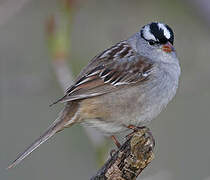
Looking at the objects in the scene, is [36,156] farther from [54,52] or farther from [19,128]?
Answer: [54,52]

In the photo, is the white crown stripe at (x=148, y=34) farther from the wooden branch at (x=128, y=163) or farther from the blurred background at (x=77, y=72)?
the wooden branch at (x=128, y=163)

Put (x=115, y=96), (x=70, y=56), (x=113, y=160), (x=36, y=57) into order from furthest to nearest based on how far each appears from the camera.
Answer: (x=36, y=57), (x=70, y=56), (x=115, y=96), (x=113, y=160)

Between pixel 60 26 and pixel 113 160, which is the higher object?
pixel 60 26

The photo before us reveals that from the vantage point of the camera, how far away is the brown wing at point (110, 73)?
239 inches

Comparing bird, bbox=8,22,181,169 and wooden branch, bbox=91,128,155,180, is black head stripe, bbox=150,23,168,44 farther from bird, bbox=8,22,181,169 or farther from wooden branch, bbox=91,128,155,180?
wooden branch, bbox=91,128,155,180

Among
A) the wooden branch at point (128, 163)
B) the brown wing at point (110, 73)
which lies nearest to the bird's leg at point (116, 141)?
the brown wing at point (110, 73)

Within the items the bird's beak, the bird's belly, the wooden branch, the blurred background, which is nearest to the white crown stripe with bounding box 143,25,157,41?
the bird's beak

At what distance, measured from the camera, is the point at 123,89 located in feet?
20.1

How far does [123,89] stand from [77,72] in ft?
2.51

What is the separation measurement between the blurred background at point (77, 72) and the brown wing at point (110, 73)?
428 millimetres

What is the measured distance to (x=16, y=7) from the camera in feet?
20.2

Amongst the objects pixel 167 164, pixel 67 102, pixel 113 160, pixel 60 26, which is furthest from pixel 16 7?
pixel 167 164

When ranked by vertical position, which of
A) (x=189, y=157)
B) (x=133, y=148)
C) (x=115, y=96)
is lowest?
(x=189, y=157)

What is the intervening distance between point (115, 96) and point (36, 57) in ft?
8.17
